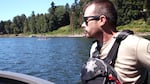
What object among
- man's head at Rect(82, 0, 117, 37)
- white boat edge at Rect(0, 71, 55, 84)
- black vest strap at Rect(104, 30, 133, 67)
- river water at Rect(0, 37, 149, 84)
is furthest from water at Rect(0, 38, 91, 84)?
black vest strap at Rect(104, 30, 133, 67)

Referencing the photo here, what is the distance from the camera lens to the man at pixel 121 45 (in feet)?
10.9

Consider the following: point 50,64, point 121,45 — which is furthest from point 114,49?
point 50,64

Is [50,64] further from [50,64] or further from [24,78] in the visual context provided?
[24,78]

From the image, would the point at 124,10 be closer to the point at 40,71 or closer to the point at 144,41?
the point at 40,71

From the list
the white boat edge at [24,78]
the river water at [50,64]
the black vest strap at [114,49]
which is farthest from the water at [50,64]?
the black vest strap at [114,49]

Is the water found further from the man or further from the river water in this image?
the man

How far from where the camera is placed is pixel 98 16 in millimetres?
3615

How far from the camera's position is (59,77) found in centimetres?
3094

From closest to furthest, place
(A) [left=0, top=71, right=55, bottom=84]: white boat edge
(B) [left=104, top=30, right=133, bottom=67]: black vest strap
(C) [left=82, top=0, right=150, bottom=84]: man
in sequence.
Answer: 1. (C) [left=82, top=0, right=150, bottom=84]: man
2. (B) [left=104, top=30, right=133, bottom=67]: black vest strap
3. (A) [left=0, top=71, right=55, bottom=84]: white boat edge

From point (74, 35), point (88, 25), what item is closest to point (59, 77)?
point (88, 25)

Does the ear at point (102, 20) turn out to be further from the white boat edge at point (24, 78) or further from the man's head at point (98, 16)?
the white boat edge at point (24, 78)

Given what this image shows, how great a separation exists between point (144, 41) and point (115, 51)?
294 millimetres

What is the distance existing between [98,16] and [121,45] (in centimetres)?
37

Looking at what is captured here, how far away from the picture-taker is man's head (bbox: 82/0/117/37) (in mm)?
3551
